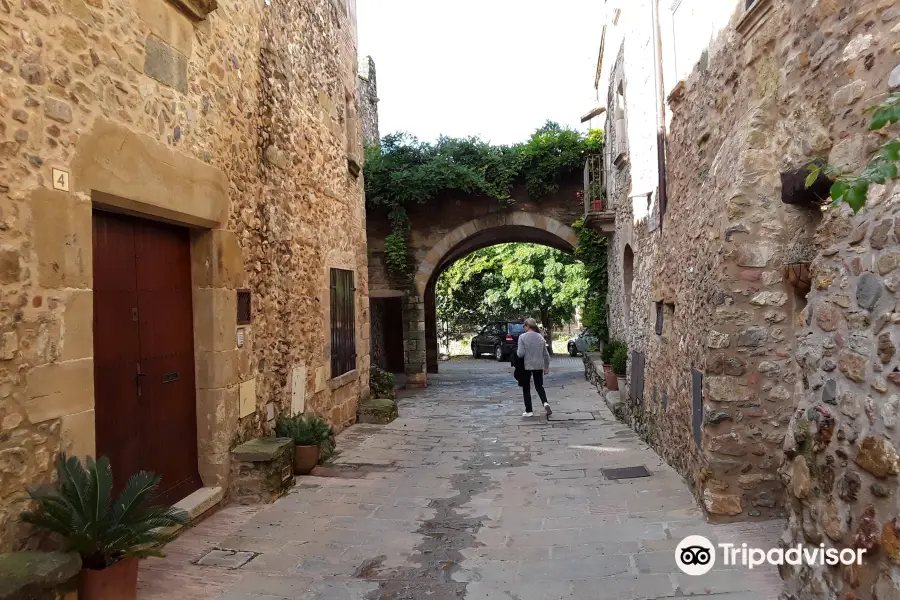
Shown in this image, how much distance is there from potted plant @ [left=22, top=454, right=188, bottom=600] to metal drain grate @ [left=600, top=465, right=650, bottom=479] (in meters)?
3.61

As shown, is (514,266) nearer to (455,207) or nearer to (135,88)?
(455,207)

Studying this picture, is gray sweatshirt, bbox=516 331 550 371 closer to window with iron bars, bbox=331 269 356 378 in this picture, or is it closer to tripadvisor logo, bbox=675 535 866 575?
window with iron bars, bbox=331 269 356 378

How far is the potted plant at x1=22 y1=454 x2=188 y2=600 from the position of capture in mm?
2572

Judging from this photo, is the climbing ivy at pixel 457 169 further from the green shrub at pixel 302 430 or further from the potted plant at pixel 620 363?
the green shrub at pixel 302 430

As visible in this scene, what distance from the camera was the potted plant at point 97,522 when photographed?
257cm

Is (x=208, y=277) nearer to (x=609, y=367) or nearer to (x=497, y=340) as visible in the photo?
(x=609, y=367)

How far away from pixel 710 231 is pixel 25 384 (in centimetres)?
391

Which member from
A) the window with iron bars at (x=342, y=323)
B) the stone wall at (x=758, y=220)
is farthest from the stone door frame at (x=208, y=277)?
the stone wall at (x=758, y=220)

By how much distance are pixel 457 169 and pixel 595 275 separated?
11.5ft

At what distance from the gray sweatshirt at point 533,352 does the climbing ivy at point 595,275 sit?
162 inches

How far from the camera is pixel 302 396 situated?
6000mm

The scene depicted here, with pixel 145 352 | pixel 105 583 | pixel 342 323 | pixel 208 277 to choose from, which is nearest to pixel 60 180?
pixel 145 352

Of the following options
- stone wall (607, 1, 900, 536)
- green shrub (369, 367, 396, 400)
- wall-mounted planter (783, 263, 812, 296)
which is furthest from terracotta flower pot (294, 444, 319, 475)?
wall-mounted planter (783, 263, 812, 296)

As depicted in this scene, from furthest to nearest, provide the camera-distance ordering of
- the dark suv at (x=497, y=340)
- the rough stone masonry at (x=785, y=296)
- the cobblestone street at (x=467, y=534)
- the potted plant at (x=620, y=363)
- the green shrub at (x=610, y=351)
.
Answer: the dark suv at (x=497, y=340), the green shrub at (x=610, y=351), the potted plant at (x=620, y=363), the cobblestone street at (x=467, y=534), the rough stone masonry at (x=785, y=296)
